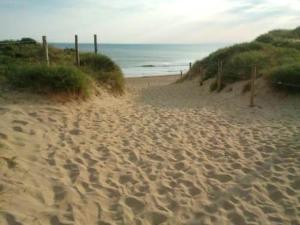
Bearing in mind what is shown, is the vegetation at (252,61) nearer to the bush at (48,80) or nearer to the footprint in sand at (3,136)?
the bush at (48,80)

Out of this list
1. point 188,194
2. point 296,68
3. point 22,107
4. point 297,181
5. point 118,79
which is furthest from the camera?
point 118,79

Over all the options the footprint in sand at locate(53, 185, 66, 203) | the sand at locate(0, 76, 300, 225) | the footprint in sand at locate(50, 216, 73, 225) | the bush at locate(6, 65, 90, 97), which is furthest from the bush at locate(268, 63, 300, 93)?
the footprint in sand at locate(50, 216, 73, 225)

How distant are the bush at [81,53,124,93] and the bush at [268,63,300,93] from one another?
17.2 feet

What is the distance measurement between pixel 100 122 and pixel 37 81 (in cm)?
208

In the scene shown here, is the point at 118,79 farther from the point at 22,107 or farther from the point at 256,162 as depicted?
the point at 256,162

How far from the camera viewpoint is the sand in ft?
12.6

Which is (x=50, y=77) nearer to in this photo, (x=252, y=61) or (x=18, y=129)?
(x=18, y=129)

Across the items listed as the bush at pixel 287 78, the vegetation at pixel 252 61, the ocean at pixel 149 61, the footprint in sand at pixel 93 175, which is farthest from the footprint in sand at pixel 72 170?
the ocean at pixel 149 61

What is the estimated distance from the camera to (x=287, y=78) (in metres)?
11.1

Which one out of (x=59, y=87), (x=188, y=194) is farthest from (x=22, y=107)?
(x=188, y=194)

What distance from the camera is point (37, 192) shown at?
4.02 metres

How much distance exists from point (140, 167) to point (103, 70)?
8.03 metres

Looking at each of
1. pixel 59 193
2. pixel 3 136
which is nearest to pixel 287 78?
pixel 3 136

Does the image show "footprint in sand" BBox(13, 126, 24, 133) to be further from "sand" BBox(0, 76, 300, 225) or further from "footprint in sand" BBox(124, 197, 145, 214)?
"footprint in sand" BBox(124, 197, 145, 214)
